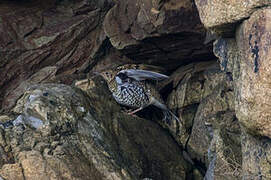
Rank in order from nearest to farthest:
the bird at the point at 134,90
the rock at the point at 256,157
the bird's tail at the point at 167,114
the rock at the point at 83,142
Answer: the rock at the point at 256,157 → the rock at the point at 83,142 → the bird at the point at 134,90 → the bird's tail at the point at 167,114

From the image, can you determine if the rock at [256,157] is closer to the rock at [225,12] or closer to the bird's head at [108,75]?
the rock at [225,12]

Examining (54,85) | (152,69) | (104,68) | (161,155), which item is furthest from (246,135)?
(104,68)

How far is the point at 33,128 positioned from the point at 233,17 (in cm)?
237

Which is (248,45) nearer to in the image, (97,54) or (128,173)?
(128,173)

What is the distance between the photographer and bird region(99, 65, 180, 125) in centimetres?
766

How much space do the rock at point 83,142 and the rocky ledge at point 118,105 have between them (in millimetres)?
12

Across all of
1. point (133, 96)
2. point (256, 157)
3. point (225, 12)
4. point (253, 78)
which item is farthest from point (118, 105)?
point (253, 78)

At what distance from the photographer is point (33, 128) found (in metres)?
5.64

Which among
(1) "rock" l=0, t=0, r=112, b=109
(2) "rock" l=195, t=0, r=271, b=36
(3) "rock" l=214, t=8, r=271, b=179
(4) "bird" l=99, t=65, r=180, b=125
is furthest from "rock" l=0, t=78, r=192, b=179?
(2) "rock" l=195, t=0, r=271, b=36

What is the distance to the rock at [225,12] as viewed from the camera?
4.35 m

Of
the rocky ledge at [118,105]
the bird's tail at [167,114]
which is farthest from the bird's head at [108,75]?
the bird's tail at [167,114]

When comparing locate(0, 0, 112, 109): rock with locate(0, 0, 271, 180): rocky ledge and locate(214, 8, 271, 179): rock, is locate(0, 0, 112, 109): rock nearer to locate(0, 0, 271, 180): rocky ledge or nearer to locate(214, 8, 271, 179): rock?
locate(0, 0, 271, 180): rocky ledge

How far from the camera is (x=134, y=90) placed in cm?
784

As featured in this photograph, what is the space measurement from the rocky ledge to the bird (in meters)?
0.14
